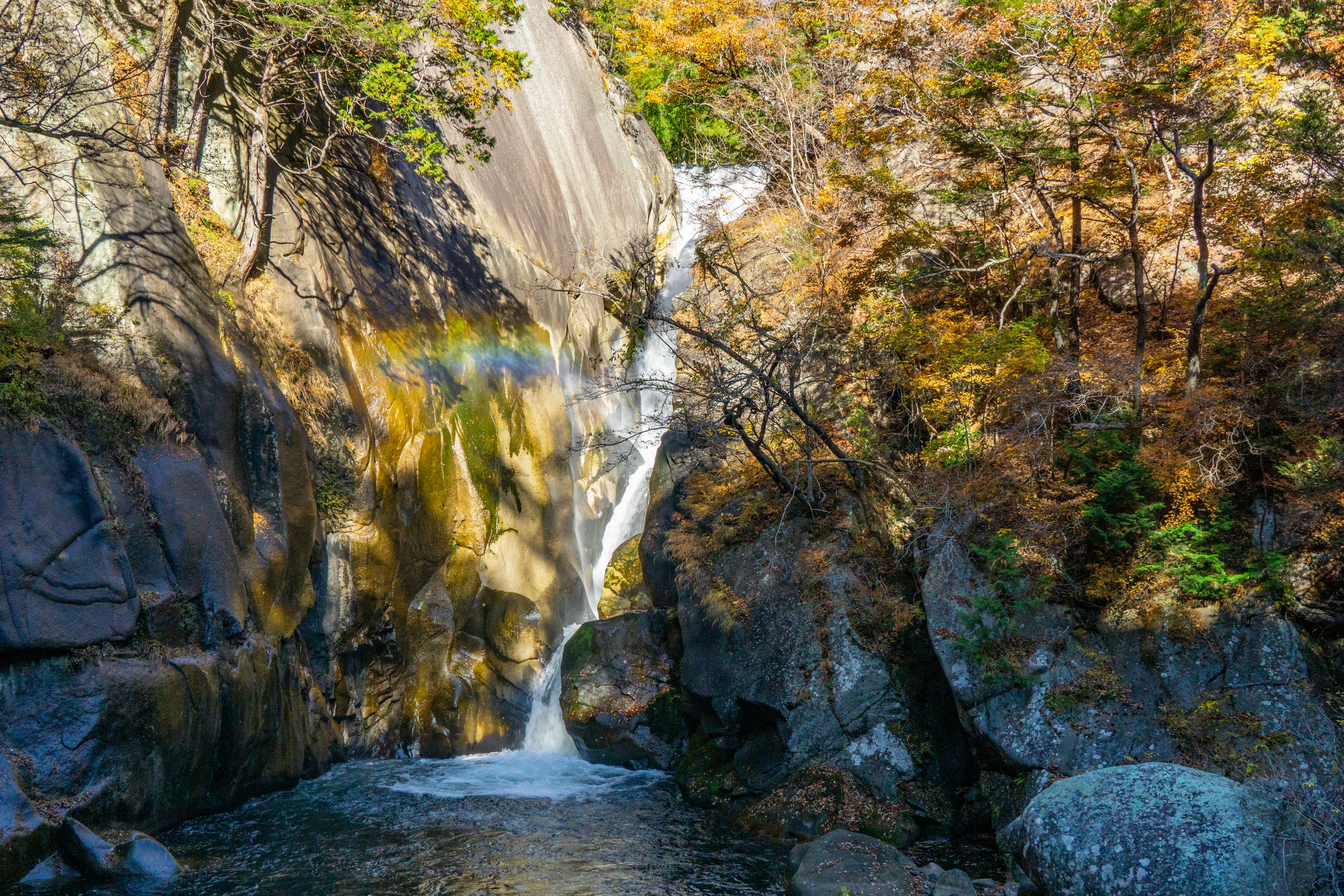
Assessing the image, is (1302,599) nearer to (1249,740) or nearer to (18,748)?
(1249,740)

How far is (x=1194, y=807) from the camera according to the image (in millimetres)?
5934

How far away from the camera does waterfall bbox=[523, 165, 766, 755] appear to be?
1351 cm

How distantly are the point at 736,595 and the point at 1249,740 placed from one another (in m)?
6.22

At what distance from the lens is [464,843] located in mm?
8547

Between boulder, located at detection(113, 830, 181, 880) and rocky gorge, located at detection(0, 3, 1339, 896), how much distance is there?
0.04m

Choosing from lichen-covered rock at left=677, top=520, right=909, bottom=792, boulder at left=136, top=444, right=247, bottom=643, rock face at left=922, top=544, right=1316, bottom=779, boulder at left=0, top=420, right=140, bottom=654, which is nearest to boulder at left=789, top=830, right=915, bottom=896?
lichen-covered rock at left=677, top=520, right=909, bottom=792

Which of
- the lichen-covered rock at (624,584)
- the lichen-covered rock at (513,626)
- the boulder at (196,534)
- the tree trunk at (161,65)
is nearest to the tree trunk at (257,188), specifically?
the tree trunk at (161,65)

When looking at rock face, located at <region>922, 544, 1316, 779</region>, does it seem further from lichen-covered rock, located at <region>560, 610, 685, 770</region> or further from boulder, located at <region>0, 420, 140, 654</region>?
boulder, located at <region>0, 420, 140, 654</region>

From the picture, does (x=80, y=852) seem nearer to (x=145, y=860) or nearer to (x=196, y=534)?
(x=145, y=860)

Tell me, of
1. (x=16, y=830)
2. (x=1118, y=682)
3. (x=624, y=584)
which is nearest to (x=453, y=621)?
(x=624, y=584)

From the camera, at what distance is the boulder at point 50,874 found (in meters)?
6.33

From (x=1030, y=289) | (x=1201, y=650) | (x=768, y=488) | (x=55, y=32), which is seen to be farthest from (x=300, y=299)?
(x=1201, y=650)

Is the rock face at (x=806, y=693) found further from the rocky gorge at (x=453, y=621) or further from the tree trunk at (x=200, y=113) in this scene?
the tree trunk at (x=200, y=113)

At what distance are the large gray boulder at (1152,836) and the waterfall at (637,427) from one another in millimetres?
6684
